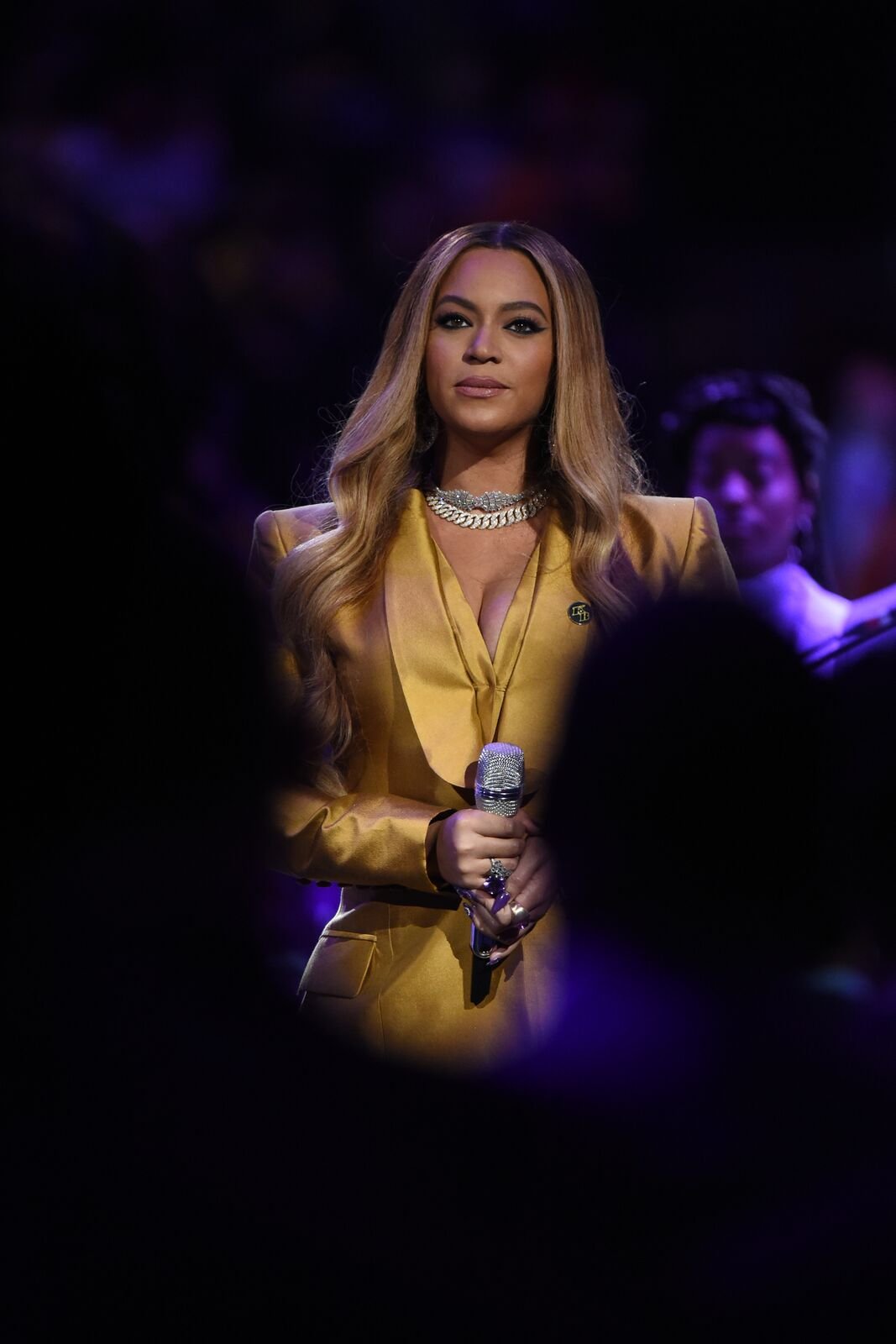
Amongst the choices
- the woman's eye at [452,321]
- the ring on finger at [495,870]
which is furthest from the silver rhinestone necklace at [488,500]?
the ring on finger at [495,870]

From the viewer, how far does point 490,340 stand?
1.76 metres

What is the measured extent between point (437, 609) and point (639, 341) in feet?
2.90

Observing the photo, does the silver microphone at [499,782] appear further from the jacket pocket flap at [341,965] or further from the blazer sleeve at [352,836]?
the jacket pocket flap at [341,965]

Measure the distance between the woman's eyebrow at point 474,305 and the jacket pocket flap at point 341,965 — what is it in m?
0.85

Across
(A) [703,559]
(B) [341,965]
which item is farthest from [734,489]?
(B) [341,965]

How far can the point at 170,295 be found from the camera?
2.42 meters

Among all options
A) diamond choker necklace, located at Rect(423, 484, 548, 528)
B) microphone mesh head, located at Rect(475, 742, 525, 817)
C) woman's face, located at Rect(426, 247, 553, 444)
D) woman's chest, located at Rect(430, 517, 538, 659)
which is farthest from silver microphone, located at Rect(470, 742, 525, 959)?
woman's face, located at Rect(426, 247, 553, 444)

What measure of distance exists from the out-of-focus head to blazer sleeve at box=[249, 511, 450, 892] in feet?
3.76

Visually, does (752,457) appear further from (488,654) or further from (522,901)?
(522,901)

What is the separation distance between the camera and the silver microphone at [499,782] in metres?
1.64

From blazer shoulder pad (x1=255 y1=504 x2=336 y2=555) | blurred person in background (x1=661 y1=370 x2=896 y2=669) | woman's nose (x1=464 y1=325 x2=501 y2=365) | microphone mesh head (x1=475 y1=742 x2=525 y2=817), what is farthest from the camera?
blurred person in background (x1=661 y1=370 x2=896 y2=669)

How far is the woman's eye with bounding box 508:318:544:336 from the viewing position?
5.85 ft

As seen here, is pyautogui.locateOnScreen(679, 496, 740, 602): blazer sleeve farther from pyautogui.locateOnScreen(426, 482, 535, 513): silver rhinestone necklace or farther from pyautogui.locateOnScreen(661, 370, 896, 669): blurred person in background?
pyautogui.locateOnScreen(661, 370, 896, 669): blurred person in background

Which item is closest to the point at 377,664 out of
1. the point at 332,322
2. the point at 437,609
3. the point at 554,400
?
the point at 437,609
